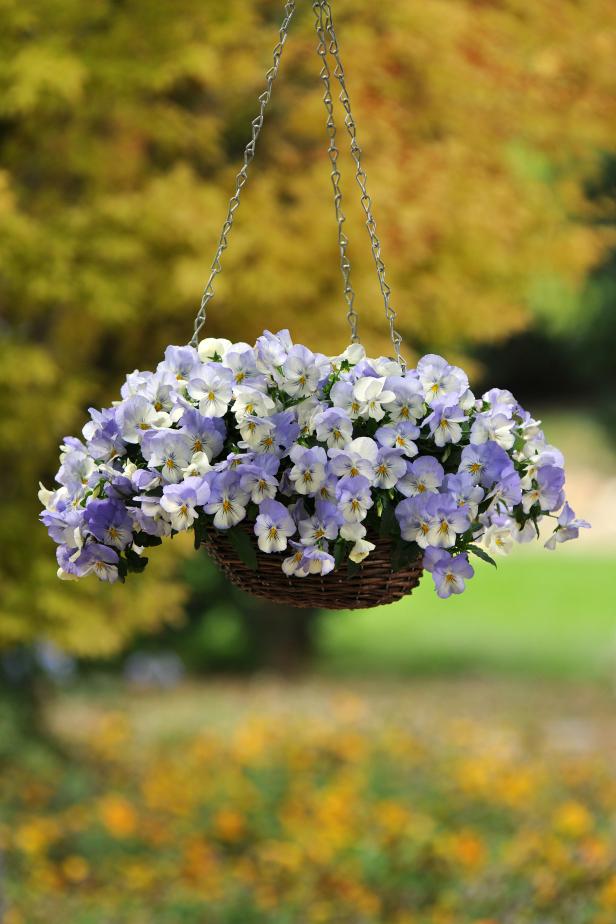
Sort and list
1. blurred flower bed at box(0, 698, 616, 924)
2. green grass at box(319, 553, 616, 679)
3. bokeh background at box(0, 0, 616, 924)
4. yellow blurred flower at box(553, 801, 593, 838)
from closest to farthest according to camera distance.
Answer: blurred flower bed at box(0, 698, 616, 924), bokeh background at box(0, 0, 616, 924), yellow blurred flower at box(553, 801, 593, 838), green grass at box(319, 553, 616, 679)

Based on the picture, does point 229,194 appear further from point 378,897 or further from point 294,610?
point 294,610

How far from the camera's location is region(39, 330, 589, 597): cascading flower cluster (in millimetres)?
1872

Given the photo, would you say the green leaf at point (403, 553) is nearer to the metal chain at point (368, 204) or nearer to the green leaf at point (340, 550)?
the green leaf at point (340, 550)

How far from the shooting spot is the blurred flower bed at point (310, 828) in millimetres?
4027

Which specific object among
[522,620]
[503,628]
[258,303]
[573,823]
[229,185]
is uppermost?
[522,620]

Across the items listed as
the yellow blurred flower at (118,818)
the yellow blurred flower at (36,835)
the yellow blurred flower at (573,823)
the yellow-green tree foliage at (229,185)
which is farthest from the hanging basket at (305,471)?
the yellow blurred flower at (118,818)

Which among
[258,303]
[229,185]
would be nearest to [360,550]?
[258,303]

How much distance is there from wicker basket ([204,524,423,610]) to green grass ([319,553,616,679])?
8104 millimetres

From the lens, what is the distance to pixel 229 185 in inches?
196

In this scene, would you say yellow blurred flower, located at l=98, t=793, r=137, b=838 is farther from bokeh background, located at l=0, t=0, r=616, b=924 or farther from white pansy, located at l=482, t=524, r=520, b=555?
white pansy, located at l=482, t=524, r=520, b=555

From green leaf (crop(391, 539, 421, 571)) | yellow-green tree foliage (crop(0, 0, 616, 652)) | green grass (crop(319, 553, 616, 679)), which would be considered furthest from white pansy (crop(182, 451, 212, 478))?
green grass (crop(319, 553, 616, 679))

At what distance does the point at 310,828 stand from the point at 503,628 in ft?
30.1

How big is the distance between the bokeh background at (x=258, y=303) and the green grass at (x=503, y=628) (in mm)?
4378

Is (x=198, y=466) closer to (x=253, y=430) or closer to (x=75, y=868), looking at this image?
(x=253, y=430)
